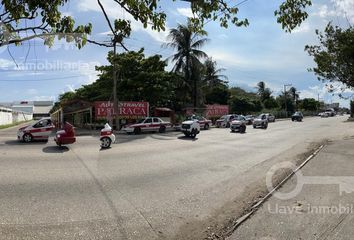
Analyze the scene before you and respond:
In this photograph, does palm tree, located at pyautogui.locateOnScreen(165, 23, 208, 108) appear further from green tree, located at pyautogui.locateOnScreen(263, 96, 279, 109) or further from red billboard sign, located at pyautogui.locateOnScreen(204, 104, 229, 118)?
green tree, located at pyautogui.locateOnScreen(263, 96, 279, 109)

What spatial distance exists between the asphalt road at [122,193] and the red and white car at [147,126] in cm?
1739

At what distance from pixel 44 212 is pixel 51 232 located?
134 centimetres

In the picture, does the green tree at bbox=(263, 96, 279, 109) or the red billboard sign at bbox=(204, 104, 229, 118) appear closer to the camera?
the red billboard sign at bbox=(204, 104, 229, 118)

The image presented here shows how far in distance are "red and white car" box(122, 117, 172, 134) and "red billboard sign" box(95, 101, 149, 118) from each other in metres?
4.74

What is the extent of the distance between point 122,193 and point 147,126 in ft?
85.8

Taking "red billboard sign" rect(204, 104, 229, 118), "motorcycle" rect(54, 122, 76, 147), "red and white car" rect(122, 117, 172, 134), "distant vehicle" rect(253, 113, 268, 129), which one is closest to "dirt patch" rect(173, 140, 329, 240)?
"motorcycle" rect(54, 122, 76, 147)

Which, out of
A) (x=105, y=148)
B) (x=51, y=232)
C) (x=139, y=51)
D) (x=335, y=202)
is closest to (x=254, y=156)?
(x=105, y=148)

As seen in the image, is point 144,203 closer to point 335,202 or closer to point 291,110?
point 335,202

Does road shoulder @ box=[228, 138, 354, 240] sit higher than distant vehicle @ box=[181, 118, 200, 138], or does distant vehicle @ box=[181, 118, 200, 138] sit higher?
distant vehicle @ box=[181, 118, 200, 138]

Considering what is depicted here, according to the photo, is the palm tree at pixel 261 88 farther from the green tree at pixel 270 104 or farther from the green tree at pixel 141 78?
the green tree at pixel 141 78

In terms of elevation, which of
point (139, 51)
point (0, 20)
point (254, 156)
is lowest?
point (254, 156)

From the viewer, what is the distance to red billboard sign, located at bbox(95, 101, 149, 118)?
134ft

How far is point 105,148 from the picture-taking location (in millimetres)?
20953

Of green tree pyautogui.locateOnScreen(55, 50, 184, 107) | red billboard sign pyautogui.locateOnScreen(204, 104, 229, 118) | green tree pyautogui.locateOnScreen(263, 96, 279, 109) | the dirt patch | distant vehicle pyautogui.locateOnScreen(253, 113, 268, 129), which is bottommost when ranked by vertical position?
the dirt patch
